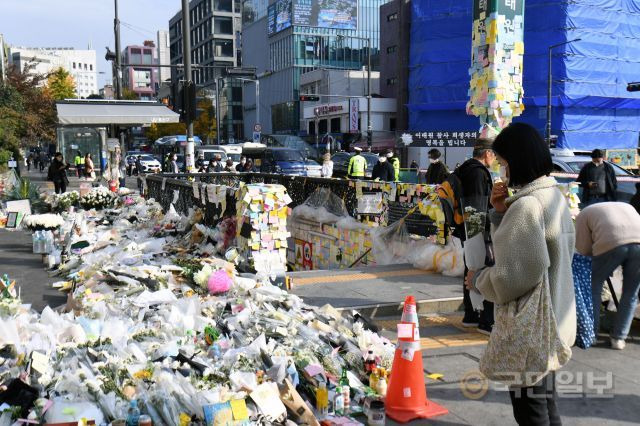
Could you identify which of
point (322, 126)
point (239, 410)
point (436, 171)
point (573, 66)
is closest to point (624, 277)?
point (239, 410)

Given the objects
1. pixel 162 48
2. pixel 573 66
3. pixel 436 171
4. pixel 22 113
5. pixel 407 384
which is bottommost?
pixel 407 384

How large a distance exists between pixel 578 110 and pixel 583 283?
4322 centimetres

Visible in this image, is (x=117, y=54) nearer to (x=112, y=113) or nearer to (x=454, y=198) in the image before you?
(x=112, y=113)

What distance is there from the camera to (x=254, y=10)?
10350 cm

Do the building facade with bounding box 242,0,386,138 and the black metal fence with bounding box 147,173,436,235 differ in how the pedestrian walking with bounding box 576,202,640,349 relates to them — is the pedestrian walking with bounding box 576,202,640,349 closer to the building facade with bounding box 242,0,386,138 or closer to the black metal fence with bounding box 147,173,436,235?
the black metal fence with bounding box 147,173,436,235

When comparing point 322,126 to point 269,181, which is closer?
point 269,181

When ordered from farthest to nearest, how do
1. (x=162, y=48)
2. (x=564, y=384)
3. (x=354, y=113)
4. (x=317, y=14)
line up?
(x=162, y=48) < (x=317, y=14) < (x=354, y=113) < (x=564, y=384)

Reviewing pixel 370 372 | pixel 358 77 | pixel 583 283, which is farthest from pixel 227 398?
pixel 358 77

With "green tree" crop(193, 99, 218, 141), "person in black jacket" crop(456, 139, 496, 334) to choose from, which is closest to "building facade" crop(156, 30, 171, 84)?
"green tree" crop(193, 99, 218, 141)

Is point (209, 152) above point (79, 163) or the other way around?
above

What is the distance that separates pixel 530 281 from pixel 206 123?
90.0 metres

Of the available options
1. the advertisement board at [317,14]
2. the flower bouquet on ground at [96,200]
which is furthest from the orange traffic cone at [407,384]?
the advertisement board at [317,14]

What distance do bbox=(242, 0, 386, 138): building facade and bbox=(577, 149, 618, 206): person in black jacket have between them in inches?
2761

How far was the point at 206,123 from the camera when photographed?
90062 mm
